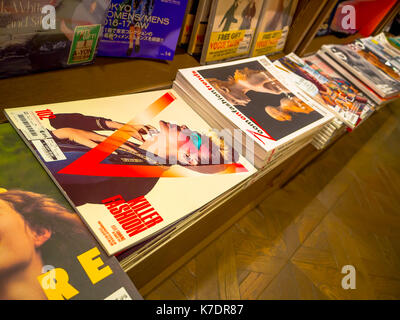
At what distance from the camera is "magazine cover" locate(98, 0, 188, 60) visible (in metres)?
0.85

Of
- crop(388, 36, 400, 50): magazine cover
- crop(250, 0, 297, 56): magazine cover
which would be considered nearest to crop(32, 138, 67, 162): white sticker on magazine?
crop(250, 0, 297, 56): magazine cover

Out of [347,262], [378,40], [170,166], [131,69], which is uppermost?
→ [378,40]

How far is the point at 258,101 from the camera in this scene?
1047 millimetres

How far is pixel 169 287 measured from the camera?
124 cm

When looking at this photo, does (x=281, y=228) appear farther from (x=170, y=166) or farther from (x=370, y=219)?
(x=170, y=166)

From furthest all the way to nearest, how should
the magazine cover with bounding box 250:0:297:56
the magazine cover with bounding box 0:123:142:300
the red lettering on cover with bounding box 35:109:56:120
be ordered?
the magazine cover with bounding box 250:0:297:56
the red lettering on cover with bounding box 35:109:56:120
the magazine cover with bounding box 0:123:142:300

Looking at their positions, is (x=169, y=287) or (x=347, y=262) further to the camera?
(x=347, y=262)

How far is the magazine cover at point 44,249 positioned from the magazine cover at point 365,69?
4.87ft

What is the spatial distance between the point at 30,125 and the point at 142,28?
0.46m

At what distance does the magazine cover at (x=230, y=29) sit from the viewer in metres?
1.04

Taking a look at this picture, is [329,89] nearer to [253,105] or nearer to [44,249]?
[253,105]

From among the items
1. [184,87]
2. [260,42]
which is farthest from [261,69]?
[184,87]

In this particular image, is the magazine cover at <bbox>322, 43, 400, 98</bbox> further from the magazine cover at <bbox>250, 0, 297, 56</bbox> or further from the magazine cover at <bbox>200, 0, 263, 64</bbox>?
the magazine cover at <bbox>200, 0, 263, 64</bbox>

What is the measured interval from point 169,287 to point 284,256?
618mm
